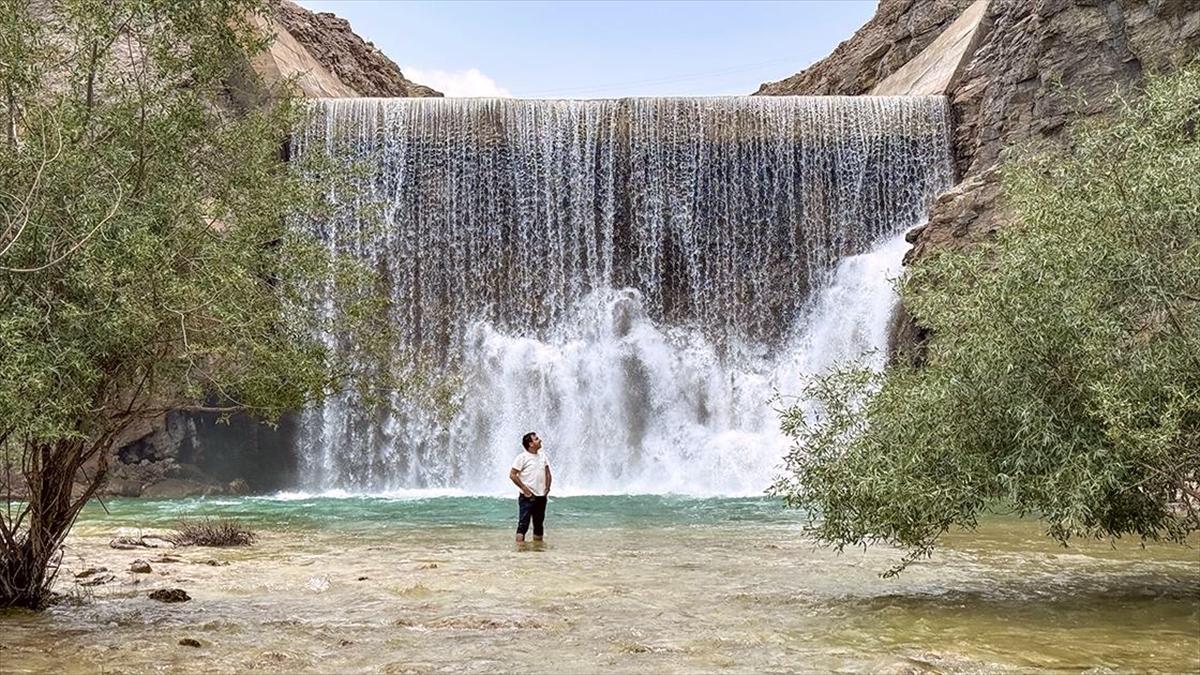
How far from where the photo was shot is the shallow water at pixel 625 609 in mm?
7336

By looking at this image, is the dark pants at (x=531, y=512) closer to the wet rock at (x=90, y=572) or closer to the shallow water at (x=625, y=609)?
the shallow water at (x=625, y=609)

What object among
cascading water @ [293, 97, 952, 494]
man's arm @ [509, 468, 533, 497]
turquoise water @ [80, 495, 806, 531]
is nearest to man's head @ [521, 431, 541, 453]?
man's arm @ [509, 468, 533, 497]

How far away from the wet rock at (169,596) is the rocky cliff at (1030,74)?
57.3ft

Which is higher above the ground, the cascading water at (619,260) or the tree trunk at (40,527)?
the cascading water at (619,260)

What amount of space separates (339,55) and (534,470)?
30.6 metres

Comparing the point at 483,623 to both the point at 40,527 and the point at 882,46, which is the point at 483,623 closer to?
the point at 40,527

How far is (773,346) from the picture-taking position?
97.9 ft

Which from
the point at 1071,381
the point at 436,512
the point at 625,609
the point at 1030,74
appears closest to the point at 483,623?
the point at 625,609

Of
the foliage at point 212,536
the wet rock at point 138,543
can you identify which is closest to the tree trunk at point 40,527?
the wet rock at point 138,543

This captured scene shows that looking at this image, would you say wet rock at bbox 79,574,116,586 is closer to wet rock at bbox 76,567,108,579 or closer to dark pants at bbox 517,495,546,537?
wet rock at bbox 76,567,108,579

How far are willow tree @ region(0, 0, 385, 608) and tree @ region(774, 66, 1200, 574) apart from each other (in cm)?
507

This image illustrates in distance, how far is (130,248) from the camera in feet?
26.9

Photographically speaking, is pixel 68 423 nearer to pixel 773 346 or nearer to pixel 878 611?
pixel 878 611

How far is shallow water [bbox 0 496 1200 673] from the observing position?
24.1ft
